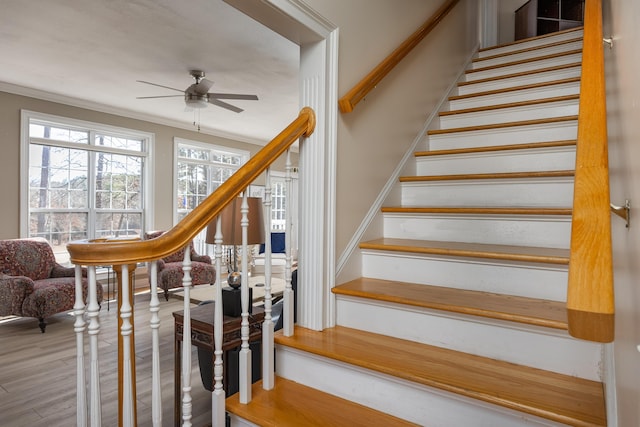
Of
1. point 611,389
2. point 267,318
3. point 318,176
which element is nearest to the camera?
point 611,389

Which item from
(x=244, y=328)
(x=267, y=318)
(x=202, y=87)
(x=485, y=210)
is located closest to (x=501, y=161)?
(x=485, y=210)

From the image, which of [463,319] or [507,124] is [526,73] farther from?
[463,319]

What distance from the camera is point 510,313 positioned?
137cm

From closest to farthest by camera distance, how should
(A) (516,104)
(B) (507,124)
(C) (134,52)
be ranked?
(B) (507,124) < (A) (516,104) < (C) (134,52)

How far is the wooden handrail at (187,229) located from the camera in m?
1.05

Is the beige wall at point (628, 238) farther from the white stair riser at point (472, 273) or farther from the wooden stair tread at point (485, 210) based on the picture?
the wooden stair tread at point (485, 210)

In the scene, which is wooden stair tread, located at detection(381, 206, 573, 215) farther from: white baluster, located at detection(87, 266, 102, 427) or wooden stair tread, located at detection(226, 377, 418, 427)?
white baluster, located at detection(87, 266, 102, 427)

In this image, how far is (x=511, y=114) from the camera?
8.93 feet

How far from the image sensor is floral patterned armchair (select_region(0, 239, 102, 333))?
3.88m

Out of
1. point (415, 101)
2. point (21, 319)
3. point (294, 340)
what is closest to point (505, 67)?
point (415, 101)

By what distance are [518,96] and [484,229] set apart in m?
1.55

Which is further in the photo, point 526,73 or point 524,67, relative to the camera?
point 524,67

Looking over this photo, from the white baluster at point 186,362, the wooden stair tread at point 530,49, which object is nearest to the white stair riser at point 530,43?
the wooden stair tread at point 530,49

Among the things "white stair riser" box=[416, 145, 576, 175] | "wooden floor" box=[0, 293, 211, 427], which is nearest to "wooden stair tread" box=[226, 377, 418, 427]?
"wooden floor" box=[0, 293, 211, 427]
